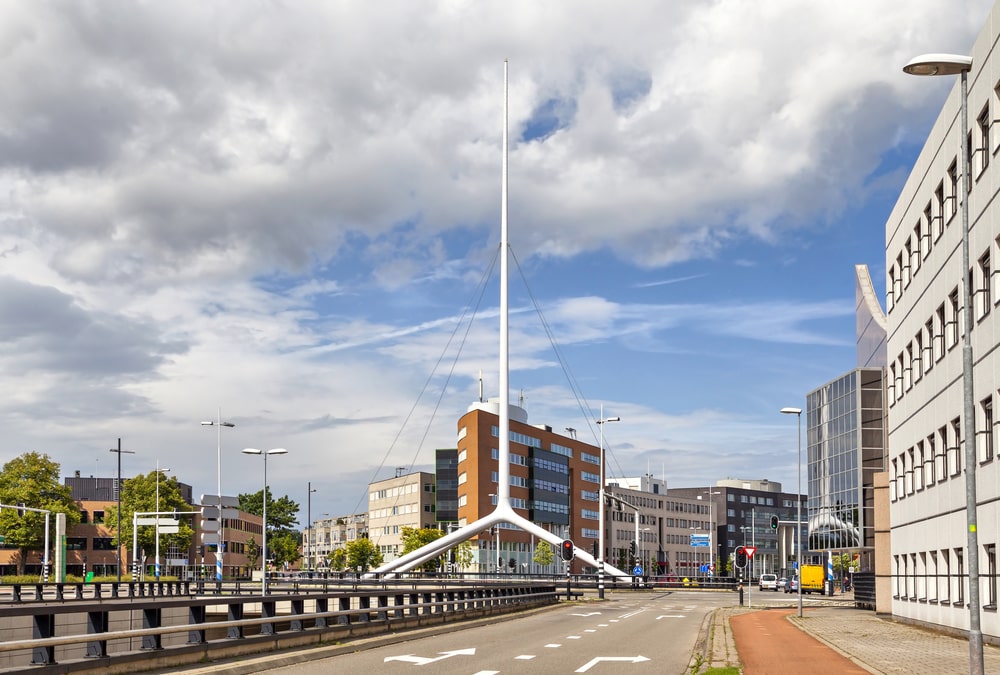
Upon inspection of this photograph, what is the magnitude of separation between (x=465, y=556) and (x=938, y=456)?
91764 mm

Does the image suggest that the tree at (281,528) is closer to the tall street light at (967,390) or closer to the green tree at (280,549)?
the green tree at (280,549)

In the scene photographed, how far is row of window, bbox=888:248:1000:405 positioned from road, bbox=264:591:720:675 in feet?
38.4

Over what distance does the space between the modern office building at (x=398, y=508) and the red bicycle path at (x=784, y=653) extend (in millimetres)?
119782

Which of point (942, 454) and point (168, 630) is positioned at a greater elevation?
point (942, 454)

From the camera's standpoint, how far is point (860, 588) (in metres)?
56.4

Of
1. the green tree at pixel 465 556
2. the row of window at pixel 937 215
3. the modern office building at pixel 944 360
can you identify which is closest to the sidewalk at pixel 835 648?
the modern office building at pixel 944 360

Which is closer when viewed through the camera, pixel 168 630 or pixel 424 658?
pixel 168 630

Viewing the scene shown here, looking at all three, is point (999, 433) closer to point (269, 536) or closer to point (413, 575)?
point (413, 575)

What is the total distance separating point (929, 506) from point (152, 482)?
10177 cm

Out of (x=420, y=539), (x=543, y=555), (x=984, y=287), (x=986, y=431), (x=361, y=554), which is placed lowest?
(x=361, y=554)

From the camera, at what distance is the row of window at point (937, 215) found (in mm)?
29953

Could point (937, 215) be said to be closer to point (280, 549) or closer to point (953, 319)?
point (953, 319)

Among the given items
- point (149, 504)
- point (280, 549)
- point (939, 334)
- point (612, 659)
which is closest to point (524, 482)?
point (280, 549)

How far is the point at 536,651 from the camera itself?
23.8 metres
